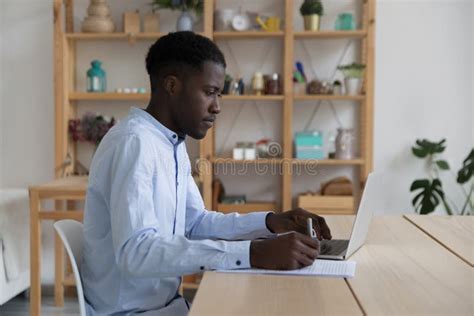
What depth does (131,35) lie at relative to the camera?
3773mm

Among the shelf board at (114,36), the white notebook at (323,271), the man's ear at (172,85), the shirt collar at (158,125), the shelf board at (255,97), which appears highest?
the shelf board at (114,36)

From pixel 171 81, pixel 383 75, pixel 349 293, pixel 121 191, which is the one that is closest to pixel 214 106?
pixel 171 81

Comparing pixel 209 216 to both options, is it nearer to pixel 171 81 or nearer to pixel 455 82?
pixel 171 81

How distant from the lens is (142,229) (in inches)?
58.9

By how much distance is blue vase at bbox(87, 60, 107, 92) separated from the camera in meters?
3.86

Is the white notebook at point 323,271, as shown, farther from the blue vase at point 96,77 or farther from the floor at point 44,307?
the blue vase at point 96,77

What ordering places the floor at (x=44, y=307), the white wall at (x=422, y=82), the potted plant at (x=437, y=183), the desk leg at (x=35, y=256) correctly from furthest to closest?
the white wall at (x=422, y=82) → the potted plant at (x=437, y=183) → the floor at (x=44, y=307) → the desk leg at (x=35, y=256)

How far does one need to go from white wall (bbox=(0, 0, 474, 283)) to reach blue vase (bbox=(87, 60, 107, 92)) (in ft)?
0.45

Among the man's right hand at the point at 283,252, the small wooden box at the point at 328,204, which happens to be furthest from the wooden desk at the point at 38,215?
the man's right hand at the point at 283,252

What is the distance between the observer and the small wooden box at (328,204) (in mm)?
3766

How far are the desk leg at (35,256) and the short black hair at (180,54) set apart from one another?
5.89 feet

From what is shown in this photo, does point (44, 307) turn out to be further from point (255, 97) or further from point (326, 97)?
point (326, 97)

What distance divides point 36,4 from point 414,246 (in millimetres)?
2920

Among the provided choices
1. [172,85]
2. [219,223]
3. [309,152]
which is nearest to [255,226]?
[219,223]
